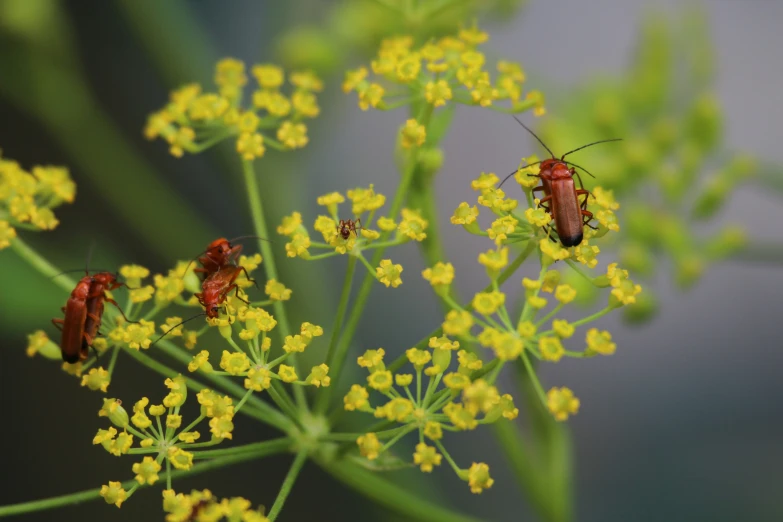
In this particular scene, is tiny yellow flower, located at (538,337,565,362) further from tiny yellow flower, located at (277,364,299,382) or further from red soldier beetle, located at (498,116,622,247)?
tiny yellow flower, located at (277,364,299,382)

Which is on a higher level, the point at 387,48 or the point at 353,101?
the point at 353,101

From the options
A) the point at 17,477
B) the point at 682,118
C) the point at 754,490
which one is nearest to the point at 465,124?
the point at 682,118

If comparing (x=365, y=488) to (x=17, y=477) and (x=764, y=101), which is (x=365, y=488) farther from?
(x=764, y=101)

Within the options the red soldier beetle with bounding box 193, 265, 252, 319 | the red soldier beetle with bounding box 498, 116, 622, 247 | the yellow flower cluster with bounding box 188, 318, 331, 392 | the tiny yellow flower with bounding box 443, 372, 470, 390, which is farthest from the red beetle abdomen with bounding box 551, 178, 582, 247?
the red soldier beetle with bounding box 193, 265, 252, 319

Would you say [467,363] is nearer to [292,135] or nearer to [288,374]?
[288,374]

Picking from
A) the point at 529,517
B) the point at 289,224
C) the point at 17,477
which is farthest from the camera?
the point at 529,517

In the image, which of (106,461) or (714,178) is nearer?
(714,178)

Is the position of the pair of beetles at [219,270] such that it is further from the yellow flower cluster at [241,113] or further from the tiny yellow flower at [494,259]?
the yellow flower cluster at [241,113]

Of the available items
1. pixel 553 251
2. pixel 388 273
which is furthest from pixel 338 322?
pixel 553 251
